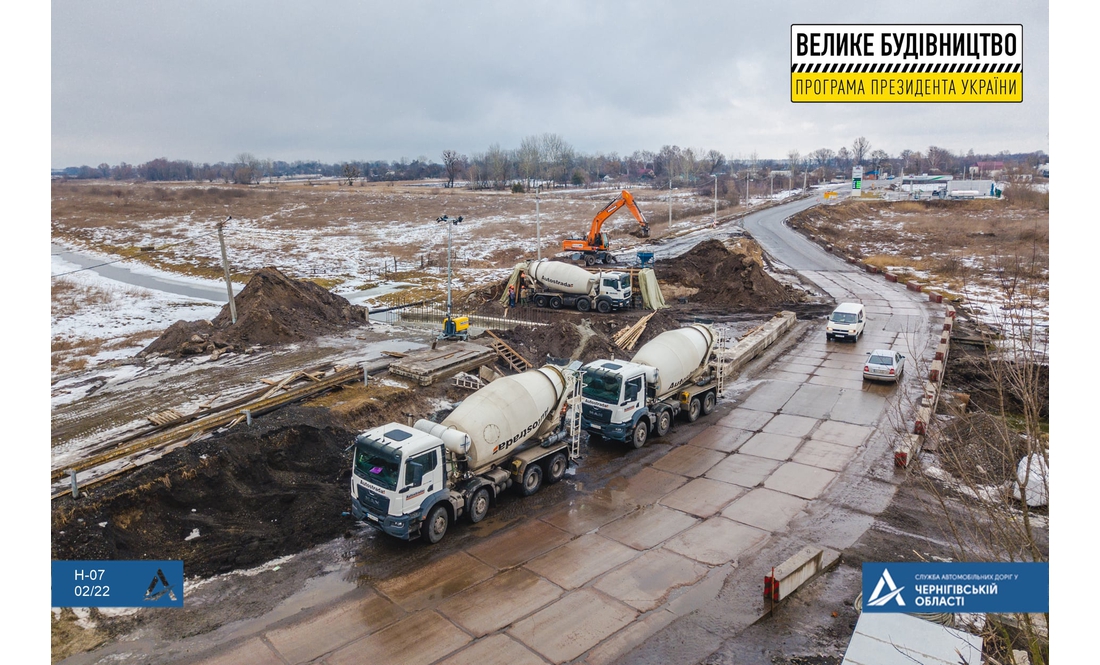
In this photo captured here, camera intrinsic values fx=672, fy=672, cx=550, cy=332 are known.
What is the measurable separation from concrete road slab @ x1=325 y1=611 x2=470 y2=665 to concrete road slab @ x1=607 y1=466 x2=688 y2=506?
7.25 meters

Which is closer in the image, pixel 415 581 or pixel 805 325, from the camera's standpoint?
pixel 415 581

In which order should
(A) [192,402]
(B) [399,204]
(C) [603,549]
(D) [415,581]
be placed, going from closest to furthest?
(D) [415,581] < (C) [603,549] < (A) [192,402] < (B) [399,204]

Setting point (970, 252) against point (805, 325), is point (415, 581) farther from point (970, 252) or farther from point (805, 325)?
point (970, 252)

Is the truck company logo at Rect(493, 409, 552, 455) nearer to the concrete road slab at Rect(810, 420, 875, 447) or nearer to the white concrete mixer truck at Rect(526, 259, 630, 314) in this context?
the concrete road slab at Rect(810, 420, 875, 447)

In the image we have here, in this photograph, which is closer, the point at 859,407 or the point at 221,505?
the point at 221,505

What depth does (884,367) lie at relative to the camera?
28750mm

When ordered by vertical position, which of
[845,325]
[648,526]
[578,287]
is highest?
[578,287]

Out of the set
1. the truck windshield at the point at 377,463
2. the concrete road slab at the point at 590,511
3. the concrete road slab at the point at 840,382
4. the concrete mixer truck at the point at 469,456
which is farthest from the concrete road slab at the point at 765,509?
the concrete road slab at the point at 840,382

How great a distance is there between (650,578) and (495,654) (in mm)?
4209

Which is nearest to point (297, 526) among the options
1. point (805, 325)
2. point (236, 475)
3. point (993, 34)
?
point (236, 475)

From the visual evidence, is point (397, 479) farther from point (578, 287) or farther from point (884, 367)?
point (578, 287)

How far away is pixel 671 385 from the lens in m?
24.1

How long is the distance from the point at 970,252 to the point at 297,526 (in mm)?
68762

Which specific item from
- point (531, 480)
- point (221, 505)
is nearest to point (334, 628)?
point (221, 505)
